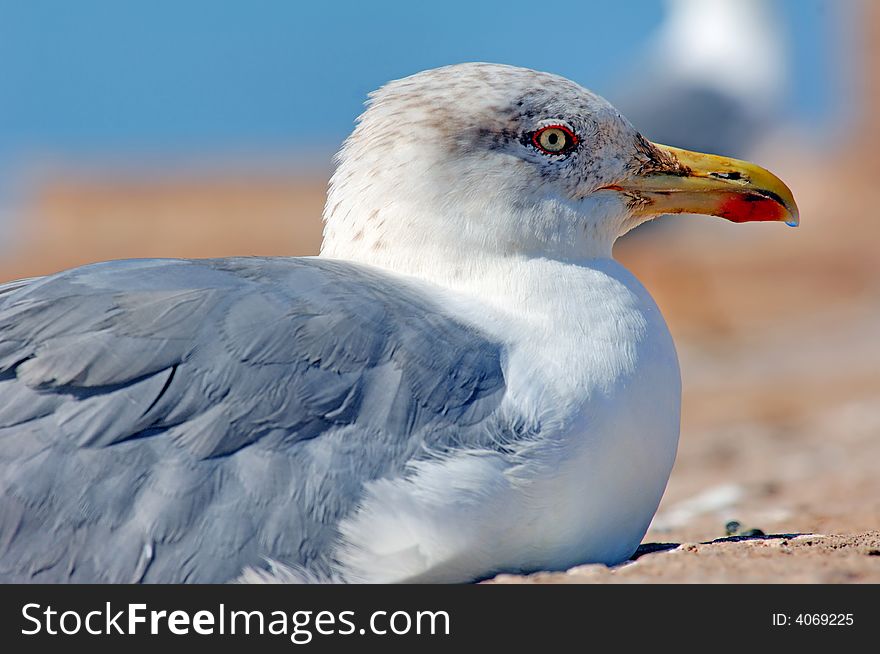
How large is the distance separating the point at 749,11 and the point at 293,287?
71.4ft

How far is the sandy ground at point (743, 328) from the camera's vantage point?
469 cm

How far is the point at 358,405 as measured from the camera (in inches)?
153

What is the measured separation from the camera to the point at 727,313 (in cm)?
1978

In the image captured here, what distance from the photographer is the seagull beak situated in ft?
16.0

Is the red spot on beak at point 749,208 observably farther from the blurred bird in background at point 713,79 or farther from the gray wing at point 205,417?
the blurred bird in background at point 713,79

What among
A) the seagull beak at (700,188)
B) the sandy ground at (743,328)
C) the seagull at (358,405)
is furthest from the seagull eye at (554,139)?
the sandy ground at (743,328)

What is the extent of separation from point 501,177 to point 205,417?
1.43m

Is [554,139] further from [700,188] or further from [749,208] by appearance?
[749,208]

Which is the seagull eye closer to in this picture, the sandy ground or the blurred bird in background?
the sandy ground

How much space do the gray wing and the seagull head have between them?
571 mm

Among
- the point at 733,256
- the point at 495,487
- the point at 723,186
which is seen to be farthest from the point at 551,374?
the point at 733,256

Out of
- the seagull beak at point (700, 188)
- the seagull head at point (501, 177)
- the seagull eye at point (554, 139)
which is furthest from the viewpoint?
the seagull beak at point (700, 188)

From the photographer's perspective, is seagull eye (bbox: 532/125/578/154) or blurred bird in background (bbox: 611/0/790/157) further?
blurred bird in background (bbox: 611/0/790/157)

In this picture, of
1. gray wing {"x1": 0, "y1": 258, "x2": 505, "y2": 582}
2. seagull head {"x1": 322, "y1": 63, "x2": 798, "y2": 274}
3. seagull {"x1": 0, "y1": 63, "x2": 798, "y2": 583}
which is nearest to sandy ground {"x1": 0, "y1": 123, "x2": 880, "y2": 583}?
seagull {"x1": 0, "y1": 63, "x2": 798, "y2": 583}
